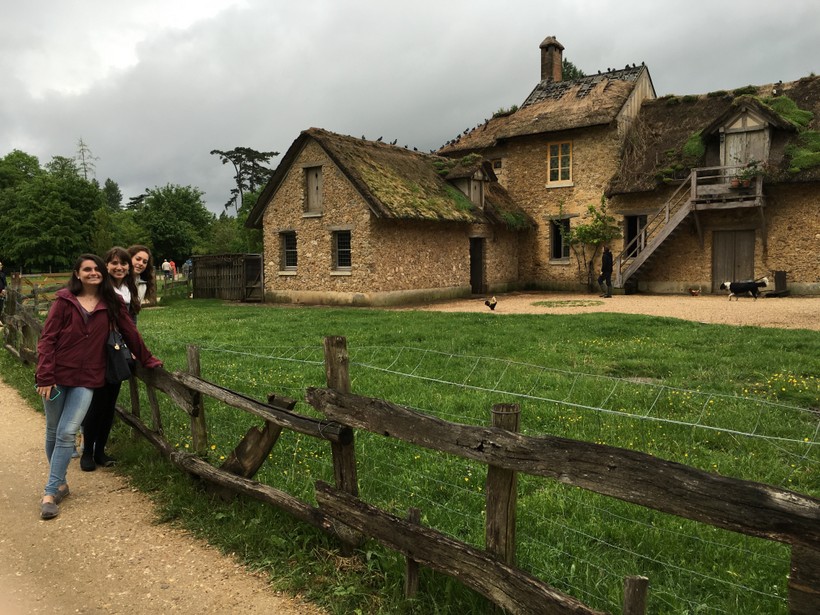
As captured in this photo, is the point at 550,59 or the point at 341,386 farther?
the point at 550,59

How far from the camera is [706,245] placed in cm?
2323

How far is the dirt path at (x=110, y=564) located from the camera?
3574mm

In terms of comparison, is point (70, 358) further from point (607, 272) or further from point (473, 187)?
point (473, 187)

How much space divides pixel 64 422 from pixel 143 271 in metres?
2.14

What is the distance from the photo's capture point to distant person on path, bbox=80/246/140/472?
18.3ft

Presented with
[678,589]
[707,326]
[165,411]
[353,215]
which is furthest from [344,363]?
[353,215]

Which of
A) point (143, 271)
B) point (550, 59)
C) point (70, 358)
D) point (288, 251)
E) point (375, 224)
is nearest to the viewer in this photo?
point (70, 358)

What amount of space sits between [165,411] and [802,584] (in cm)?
651

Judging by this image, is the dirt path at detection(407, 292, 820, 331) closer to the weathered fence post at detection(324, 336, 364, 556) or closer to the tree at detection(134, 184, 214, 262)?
the weathered fence post at detection(324, 336, 364, 556)

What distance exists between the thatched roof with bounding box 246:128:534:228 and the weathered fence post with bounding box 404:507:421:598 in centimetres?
1705

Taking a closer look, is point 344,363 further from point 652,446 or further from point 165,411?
point 165,411

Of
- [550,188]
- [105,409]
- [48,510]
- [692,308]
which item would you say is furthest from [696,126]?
[48,510]

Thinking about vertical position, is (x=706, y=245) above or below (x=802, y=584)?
above

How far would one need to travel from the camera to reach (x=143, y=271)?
21.8 feet
